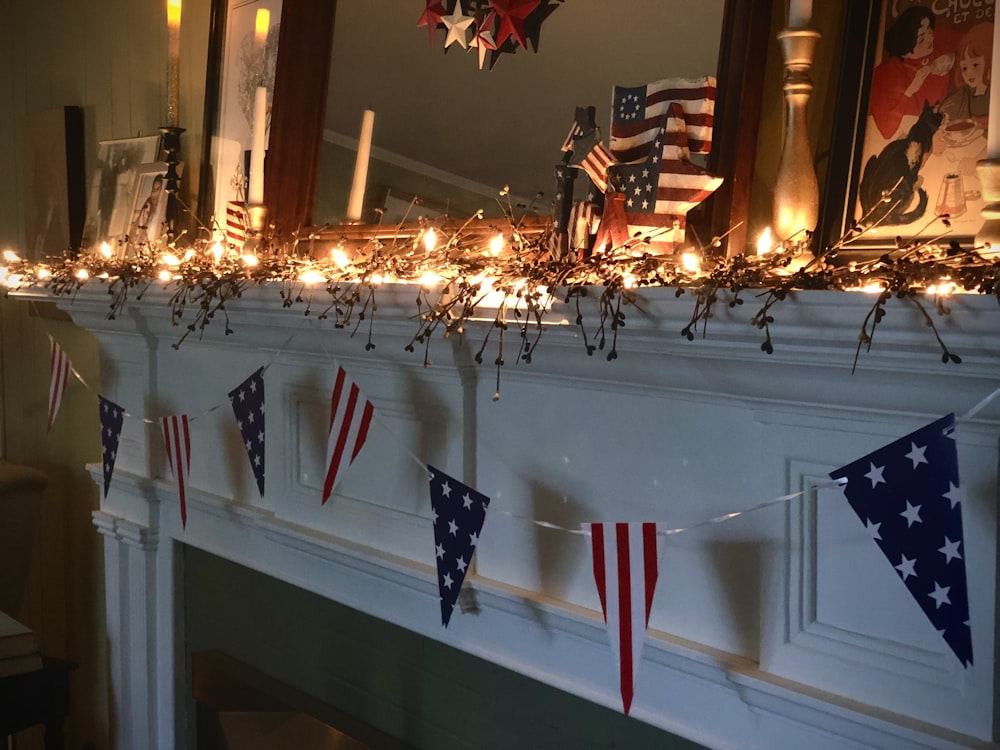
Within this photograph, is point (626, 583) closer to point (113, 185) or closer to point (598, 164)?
point (598, 164)

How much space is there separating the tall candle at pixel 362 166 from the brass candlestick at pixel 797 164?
32.5 inches

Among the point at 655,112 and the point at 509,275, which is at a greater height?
the point at 655,112

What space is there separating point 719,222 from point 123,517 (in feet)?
5.96

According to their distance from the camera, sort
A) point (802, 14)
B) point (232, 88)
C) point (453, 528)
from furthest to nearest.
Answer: point (232, 88), point (453, 528), point (802, 14)

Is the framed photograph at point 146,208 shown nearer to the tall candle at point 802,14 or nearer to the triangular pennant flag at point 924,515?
the tall candle at point 802,14

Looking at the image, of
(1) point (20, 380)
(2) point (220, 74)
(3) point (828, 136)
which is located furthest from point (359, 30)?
(1) point (20, 380)

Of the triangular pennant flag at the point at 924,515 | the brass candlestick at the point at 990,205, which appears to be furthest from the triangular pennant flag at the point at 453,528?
the brass candlestick at the point at 990,205

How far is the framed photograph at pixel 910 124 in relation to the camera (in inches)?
40.9

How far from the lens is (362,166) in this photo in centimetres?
172

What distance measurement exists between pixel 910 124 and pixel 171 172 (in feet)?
5.58


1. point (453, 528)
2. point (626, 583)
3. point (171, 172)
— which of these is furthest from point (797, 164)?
point (171, 172)

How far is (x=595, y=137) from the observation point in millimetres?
1276

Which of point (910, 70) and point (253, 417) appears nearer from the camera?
point (910, 70)

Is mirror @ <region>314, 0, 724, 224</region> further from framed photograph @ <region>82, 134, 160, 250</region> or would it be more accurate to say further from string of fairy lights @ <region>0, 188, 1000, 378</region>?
framed photograph @ <region>82, 134, 160, 250</region>
